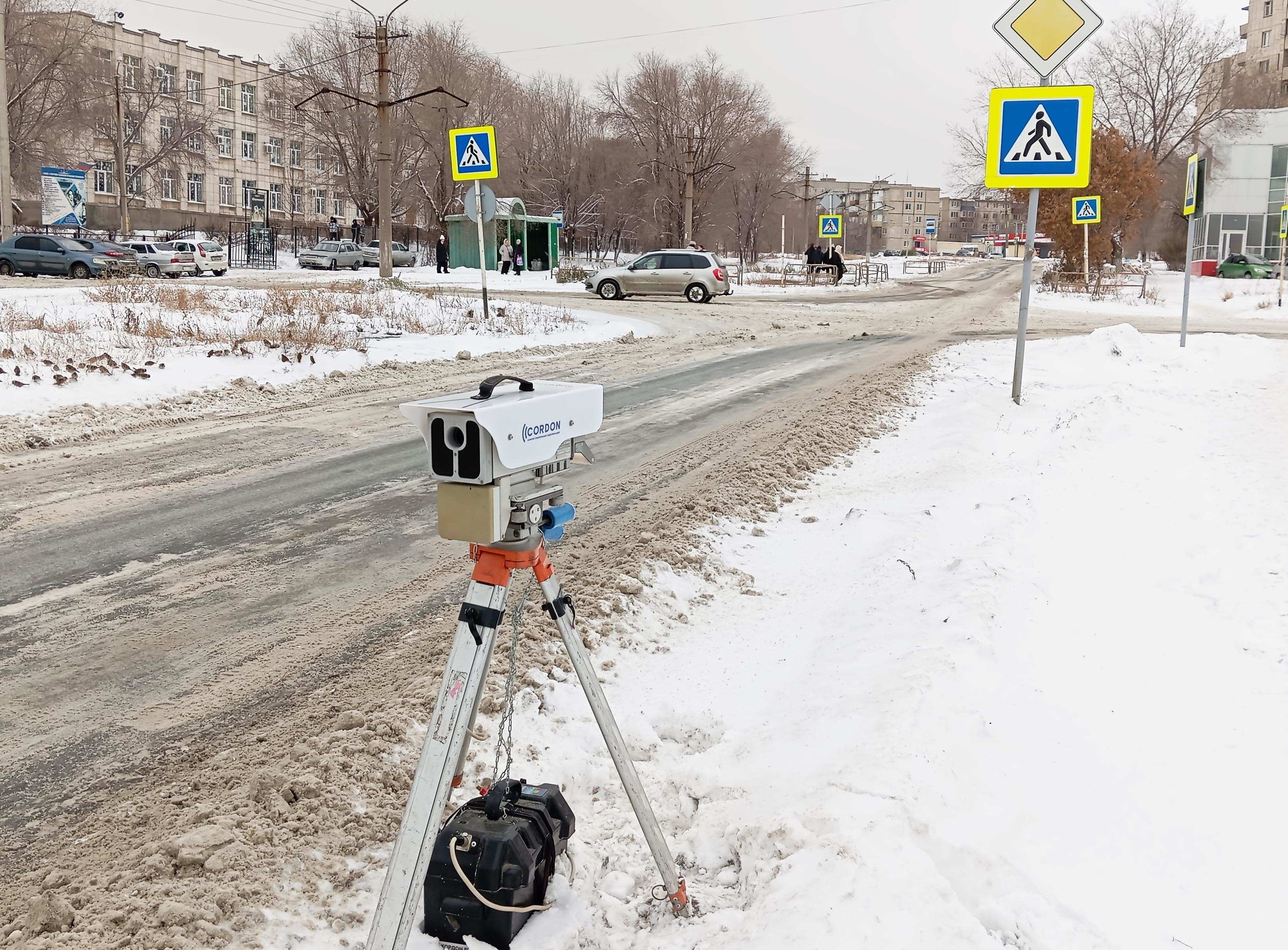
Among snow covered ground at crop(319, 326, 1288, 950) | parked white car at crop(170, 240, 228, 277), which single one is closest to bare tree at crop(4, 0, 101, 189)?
parked white car at crop(170, 240, 228, 277)

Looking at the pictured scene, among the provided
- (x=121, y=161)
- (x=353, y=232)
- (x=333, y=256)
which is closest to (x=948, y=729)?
(x=333, y=256)

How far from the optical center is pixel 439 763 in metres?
2.19

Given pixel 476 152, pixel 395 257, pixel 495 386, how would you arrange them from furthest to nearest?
pixel 395 257 < pixel 476 152 < pixel 495 386

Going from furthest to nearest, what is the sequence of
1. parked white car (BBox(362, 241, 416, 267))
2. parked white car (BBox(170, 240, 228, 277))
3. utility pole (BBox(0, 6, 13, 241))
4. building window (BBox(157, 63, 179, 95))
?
1. building window (BBox(157, 63, 179, 95))
2. parked white car (BBox(362, 241, 416, 267))
3. parked white car (BBox(170, 240, 228, 277))
4. utility pole (BBox(0, 6, 13, 241))

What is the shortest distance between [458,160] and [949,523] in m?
12.3

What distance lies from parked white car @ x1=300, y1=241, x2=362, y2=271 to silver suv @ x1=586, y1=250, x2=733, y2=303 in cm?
2516

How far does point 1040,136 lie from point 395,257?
164ft

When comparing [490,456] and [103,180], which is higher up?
[103,180]

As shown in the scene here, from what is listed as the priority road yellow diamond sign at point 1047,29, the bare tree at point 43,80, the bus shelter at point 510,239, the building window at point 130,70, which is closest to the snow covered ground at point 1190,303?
the priority road yellow diamond sign at point 1047,29

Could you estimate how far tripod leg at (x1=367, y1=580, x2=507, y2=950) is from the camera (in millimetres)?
2160

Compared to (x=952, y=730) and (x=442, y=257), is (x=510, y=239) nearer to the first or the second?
(x=442, y=257)

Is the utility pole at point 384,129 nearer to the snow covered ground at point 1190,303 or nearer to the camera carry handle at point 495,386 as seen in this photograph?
the snow covered ground at point 1190,303

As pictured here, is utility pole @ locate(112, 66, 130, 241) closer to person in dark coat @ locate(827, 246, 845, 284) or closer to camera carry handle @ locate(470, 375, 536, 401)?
person in dark coat @ locate(827, 246, 845, 284)

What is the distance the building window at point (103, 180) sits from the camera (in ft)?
245
